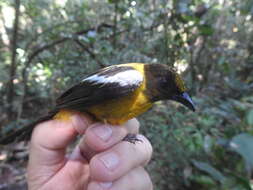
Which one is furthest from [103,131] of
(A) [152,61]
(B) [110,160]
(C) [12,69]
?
(C) [12,69]

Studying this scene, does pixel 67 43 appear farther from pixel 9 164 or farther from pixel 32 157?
pixel 9 164

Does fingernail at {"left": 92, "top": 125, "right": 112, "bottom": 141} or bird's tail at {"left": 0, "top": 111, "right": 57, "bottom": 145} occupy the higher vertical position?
fingernail at {"left": 92, "top": 125, "right": 112, "bottom": 141}

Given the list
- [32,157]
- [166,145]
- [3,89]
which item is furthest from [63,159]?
[3,89]

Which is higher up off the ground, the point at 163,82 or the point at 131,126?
the point at 163,82

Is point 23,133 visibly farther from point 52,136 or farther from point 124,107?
point 124,107

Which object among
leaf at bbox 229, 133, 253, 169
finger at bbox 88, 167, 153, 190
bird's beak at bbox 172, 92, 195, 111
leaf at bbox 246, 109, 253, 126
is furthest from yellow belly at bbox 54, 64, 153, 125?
leaf at bbox 246, 109, 253, 126

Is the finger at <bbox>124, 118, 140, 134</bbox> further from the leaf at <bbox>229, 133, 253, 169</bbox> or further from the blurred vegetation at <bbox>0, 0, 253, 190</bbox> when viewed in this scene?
the leaf at <bbox>229, 133, 253, 169</bbox>

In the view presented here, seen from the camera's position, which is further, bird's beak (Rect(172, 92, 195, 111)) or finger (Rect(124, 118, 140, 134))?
finger (Rect(124, 118, 140, 134))
